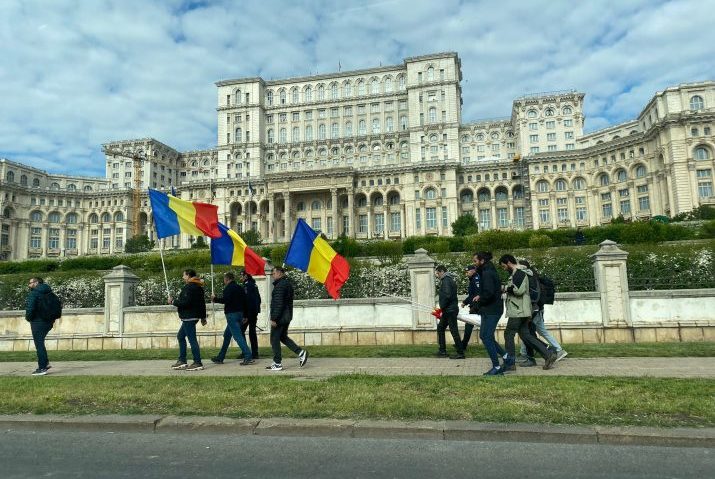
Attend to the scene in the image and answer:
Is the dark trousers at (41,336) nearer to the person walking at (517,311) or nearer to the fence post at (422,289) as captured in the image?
the fence post at (422,289)

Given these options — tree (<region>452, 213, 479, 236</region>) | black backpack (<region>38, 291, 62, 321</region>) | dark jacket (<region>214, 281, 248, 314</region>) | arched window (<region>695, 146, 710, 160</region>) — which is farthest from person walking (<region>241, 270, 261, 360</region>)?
arched window (<region>695, 146, 710, 160</region>)

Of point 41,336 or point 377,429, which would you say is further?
point 41,336

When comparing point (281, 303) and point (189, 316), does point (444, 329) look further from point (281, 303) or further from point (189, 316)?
point (189, 316)

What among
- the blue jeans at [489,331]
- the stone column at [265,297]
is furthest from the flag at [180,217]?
the blue jeans at [489,331]

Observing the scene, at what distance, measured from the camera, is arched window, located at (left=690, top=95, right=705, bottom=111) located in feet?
260

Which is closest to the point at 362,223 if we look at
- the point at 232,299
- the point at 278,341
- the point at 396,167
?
the point at 396,167

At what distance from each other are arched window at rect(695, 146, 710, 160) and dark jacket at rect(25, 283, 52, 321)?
8929cm

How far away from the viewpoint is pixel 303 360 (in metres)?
10.4

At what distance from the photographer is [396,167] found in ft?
313

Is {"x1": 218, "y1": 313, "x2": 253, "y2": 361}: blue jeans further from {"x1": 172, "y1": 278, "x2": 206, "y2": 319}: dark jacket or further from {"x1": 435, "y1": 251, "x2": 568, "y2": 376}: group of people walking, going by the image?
{"x1": 435, "y1": 251, "x2": 568, "y2": 376}: group of people walking

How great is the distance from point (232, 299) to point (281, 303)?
1.73m

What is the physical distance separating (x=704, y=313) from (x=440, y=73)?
9557cm

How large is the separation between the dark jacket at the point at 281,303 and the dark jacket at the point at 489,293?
3.87 metres

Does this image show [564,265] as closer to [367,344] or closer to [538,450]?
[367,344]
